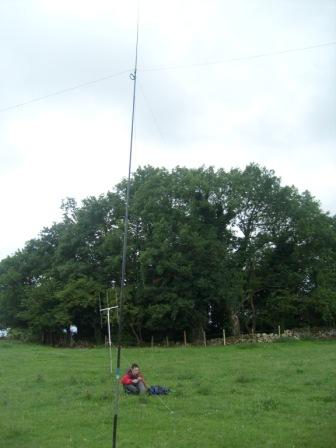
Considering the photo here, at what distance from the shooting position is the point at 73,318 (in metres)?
54.7

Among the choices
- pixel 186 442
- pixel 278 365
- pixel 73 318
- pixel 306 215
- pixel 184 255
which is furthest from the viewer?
pixel 73 318

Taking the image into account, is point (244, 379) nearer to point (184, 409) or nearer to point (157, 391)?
point (157, 391)

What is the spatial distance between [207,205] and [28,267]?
29.3 m

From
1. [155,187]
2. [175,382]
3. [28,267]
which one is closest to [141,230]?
[155,187]

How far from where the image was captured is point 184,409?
47.2ft

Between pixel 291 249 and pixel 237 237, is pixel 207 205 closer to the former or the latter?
pixel 237 237

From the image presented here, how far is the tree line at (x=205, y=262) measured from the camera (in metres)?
45.1

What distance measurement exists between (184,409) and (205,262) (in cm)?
3125

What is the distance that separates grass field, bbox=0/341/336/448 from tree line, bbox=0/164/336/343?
20.0 m

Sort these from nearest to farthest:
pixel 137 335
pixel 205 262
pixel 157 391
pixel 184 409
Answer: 1. pixel 184 409
2. pixel 157 391
3. pixel 205 262
4. pixel 137 335

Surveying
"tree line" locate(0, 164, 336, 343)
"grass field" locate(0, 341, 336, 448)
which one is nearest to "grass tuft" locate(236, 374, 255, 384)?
"grass field" locate(0, 341, 336, 448)

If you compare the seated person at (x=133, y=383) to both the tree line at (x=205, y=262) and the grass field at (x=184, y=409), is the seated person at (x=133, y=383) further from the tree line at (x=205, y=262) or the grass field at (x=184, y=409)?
the tree line at (x=205, y=262)

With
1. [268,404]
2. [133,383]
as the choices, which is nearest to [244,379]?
[133,383]

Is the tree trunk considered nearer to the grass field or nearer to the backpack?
the grass field
